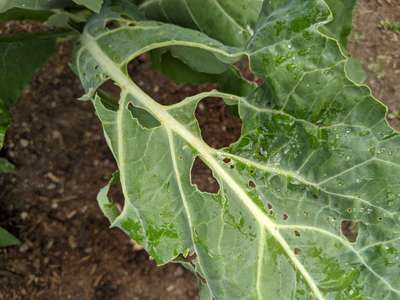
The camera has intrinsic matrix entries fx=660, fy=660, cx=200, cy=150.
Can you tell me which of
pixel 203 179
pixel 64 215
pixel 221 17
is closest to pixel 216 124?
pixel 203 179

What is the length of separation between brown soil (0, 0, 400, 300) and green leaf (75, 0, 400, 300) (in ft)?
2.58

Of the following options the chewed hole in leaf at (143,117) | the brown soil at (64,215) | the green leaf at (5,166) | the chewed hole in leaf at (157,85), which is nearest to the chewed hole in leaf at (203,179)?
the brown soil at (64,215)

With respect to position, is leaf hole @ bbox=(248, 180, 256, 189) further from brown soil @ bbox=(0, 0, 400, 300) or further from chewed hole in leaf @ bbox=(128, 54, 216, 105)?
chewed hole in leaf @ bbox=(128, 54, 216, 105)

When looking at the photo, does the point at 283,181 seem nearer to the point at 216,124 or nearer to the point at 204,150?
the point at 204,150

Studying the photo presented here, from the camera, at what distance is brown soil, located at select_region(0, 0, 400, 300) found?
1.97 metres

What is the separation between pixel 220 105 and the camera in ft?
6.79

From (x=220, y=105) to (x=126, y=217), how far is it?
3.12 ft

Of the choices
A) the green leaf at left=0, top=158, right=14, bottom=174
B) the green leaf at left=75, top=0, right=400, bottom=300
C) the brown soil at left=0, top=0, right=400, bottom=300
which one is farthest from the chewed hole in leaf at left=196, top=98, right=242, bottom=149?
the green leaf at left=75, top=0, right=400, bottom=300

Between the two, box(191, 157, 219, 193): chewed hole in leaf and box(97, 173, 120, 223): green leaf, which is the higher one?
box(97, 173, 120, 223): green leaf

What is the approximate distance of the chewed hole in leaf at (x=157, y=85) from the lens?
2055mm

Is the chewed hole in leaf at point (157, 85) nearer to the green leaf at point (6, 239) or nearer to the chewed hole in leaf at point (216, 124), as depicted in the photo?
the chewed hole in leaf at point (216, 124)

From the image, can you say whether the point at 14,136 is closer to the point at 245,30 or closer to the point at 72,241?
the point at 72,241

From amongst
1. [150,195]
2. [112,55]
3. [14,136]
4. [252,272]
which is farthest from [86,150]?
[252,272]

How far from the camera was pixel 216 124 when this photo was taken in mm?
2053
